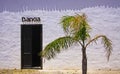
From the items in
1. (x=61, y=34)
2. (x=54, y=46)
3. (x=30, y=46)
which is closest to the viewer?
(x=54, y=46)

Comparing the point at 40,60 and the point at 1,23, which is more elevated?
the point at 1,23

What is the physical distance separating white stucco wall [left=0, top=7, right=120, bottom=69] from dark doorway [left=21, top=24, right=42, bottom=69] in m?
0.22

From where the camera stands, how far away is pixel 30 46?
49.3 ft

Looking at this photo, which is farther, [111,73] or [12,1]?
[12,1]

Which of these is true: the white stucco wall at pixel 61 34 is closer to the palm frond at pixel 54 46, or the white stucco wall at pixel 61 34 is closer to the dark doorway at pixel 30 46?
the dark doorway at pixel 30 46

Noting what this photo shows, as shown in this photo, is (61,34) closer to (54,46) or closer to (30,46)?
(30,46)

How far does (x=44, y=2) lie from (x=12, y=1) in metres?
1.49

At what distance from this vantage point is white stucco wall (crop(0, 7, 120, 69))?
46.4 ft

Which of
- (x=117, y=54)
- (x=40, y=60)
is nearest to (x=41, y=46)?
(x=40, y=60)

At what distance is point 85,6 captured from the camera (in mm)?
14320

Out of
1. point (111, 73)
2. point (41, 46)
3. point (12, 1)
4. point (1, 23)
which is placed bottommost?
point (111, 73)

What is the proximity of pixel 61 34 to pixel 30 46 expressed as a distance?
157 centimetres

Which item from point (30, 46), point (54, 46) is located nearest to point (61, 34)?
point (30, 46)

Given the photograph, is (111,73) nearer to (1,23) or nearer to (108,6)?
(108,6)
